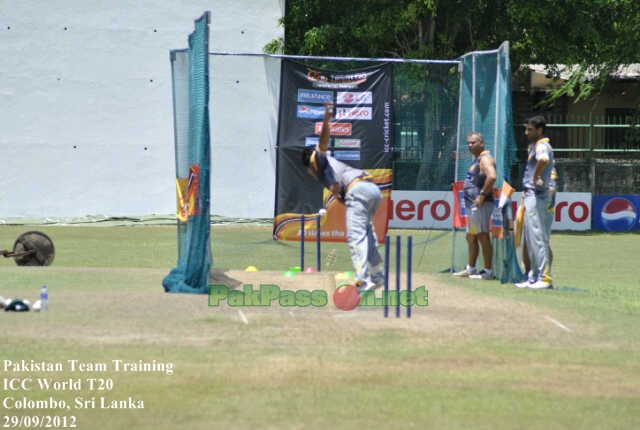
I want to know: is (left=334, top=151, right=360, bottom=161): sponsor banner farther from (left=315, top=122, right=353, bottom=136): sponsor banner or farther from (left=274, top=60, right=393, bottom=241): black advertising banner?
(left=315, top=122, right=353, bottom=136): sponsor banner

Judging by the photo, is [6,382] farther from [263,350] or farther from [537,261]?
[537,261]

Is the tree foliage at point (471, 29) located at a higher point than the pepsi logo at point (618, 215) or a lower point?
higher

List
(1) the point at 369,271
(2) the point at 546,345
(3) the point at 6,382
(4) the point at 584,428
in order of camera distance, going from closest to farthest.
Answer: (4) the point at 584,428, (3) the point at 6,382, (2) the point at 546,345, (1) the point at 369,271

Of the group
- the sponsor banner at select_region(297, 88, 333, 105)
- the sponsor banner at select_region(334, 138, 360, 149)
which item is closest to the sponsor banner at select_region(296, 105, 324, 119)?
the sponsor banner at select_region(297, 88, 333, 105)

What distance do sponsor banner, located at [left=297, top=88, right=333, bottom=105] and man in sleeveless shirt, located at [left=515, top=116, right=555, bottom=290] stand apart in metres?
5.24

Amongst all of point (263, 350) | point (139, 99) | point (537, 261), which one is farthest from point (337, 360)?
point (139, 99)

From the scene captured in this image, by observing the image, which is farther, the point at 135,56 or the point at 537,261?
the point at 135,56

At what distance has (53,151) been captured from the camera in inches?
1020

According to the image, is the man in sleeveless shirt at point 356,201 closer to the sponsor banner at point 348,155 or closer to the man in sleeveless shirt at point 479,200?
the man in sleeveless shirt at point 479,200

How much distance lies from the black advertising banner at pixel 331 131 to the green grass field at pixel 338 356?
14.3 feet

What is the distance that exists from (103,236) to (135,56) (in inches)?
271

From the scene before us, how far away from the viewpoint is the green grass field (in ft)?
19.7

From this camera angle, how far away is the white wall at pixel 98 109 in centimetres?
2562

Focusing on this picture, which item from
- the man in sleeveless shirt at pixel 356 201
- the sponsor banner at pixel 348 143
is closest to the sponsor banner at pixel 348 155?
the sponsor banner at pixel 348 143
